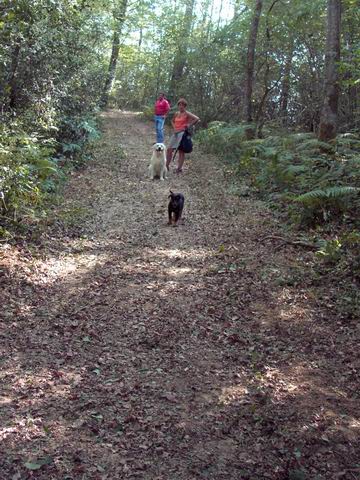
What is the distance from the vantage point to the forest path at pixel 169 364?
3.35 metres

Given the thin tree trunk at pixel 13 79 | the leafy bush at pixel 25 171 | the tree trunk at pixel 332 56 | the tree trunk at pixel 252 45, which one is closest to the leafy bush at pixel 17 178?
the leafy bush at pixel 25 171

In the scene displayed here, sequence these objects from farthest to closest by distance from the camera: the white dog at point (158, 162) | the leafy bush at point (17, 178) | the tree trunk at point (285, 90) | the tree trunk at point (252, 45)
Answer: the tree trunk at point (285, 90), the tree trunk at point (252, 45), the white dog at point (158, 162), the leafy bush at point (17, 178)

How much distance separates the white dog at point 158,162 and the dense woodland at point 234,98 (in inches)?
77.2

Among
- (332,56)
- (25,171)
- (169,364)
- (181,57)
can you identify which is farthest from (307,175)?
(181,57)

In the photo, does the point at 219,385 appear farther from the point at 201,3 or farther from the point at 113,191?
the point at 201,3

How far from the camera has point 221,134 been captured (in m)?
15.2

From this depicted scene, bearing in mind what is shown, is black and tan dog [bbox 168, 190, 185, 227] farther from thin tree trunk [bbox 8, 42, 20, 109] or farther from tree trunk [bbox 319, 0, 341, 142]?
tree trunk [bbox 319, 0, 341, 142]

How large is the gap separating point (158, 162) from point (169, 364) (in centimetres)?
817

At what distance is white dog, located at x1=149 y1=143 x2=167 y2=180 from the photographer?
11.7 meters

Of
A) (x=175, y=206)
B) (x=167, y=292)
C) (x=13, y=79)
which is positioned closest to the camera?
(x=167, y=292)

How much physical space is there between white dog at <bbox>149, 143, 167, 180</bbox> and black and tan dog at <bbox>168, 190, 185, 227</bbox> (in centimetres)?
340

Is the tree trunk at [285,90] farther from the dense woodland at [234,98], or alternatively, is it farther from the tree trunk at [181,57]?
the tree trunk at [181,57]

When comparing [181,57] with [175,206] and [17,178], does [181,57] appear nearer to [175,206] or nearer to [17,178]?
[175,206]

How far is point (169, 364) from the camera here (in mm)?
4492
